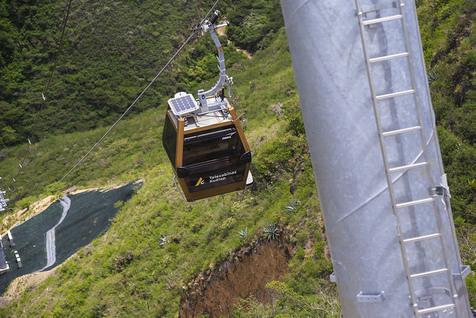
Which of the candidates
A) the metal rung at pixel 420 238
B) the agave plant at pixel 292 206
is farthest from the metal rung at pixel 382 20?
the agave plant at pixel 292 206

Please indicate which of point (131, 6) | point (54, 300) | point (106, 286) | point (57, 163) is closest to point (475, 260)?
point (106, 286)

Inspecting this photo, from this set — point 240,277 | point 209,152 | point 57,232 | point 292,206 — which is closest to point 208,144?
point 209,152

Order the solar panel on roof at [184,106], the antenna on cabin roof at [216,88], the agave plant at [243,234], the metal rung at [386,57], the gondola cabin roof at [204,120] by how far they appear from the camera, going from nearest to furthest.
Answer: the metal rung at [386,57] → the antenna on cabin roof at [216,88] → the gondola cabin roof at [204,120] → the solar panel on roof at [184,106] → the agave plant at [243,234]

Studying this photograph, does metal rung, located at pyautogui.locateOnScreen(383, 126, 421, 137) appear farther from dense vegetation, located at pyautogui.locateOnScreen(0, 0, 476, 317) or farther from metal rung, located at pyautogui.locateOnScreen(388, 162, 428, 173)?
dense vegetation, located at pyautogui.locateOnScreen(0, 0, 476, 317)

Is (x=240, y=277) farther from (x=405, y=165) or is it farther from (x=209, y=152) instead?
(x=405, y=165)

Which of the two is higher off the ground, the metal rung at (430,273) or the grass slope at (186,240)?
the metal rung at (430,273)

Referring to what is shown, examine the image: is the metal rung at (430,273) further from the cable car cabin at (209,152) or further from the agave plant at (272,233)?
the agave plant at (272,233)

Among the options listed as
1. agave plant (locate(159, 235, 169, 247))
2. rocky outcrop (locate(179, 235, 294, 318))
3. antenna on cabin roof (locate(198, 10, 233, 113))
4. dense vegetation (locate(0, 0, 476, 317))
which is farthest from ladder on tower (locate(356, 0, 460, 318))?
agave plant (locate(159, 235, 169, 247))
